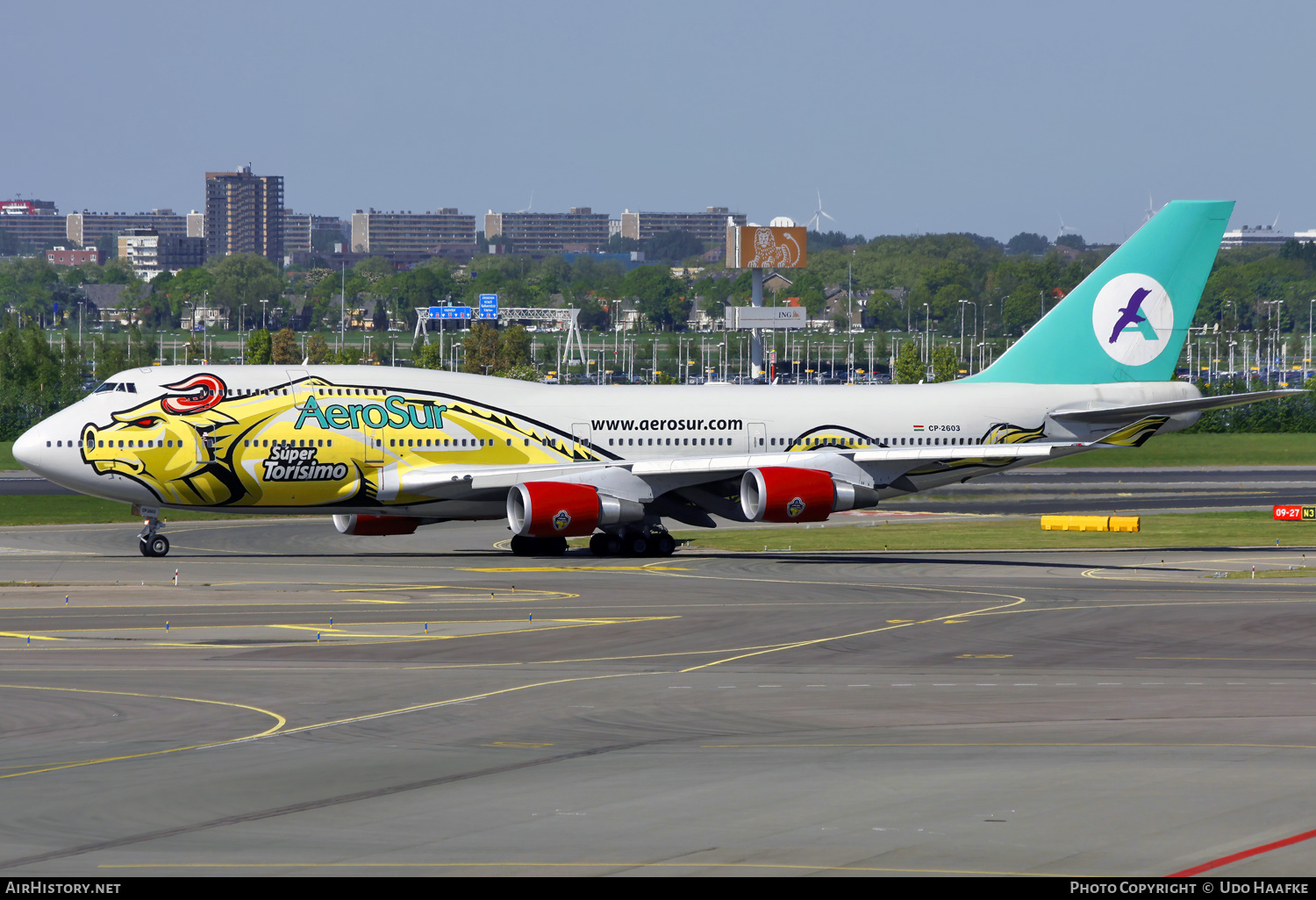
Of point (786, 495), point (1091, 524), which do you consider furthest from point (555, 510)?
point (1091, 524)

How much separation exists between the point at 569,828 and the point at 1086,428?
42.2m

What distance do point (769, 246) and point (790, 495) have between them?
461 ft

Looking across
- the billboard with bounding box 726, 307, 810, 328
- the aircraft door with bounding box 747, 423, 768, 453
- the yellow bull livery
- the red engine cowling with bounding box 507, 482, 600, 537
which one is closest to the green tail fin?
the aircraft door with bounding box 747, 423, 768, 453

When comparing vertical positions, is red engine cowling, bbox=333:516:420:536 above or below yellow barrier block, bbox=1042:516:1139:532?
above

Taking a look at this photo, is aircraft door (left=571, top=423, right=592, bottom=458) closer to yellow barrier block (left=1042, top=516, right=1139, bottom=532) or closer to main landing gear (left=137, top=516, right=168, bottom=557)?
main landing gear (left=137, top=516, right=168, bottom=557)

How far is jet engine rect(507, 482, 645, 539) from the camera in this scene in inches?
1909

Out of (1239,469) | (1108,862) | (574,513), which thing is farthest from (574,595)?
(1239,469)

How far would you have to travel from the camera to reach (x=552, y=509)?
4856cm

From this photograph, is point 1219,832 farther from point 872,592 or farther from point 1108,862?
point 872,592

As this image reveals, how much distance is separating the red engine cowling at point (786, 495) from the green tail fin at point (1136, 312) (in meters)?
9.69

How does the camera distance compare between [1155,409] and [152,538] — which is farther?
[1155,409]

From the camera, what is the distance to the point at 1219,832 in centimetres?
1669

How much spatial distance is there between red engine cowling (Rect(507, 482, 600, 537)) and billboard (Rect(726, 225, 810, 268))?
13825 cm

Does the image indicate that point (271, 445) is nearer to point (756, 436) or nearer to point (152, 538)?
point (152, 538)
